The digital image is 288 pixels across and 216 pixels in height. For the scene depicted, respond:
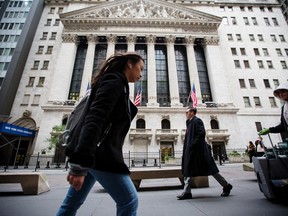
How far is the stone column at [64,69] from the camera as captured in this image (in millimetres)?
23312

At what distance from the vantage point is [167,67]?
1069 inches

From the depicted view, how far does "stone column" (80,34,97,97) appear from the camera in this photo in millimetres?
23870

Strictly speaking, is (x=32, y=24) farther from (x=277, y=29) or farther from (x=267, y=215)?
(x=277, y=29)

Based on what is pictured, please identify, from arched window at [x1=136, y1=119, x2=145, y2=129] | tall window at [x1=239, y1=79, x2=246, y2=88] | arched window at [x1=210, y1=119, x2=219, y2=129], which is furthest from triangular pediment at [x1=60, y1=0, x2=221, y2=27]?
arched window at [x1=210, y1=119, x2=219, y2=129]

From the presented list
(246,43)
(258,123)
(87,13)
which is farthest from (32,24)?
(258,123)

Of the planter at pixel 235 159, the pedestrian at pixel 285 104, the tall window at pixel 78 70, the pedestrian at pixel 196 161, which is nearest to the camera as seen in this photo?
the pedestrian at pixel 285 104

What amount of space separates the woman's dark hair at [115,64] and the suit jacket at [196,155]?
2.85 meters

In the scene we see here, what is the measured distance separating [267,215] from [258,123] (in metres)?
27.3

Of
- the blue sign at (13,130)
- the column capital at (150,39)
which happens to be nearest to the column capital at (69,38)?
the column capital at (150,39)

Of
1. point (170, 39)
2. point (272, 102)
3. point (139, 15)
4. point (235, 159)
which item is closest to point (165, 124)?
point (235, 159)

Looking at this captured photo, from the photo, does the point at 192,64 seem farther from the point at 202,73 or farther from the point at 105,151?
the point at 105,151

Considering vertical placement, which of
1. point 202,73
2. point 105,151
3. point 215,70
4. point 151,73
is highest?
point 202,73

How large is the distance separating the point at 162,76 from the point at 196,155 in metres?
23.6

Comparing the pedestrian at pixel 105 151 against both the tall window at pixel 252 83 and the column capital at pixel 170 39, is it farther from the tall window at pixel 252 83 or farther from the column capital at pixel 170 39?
the tall window at pixel 252 83
